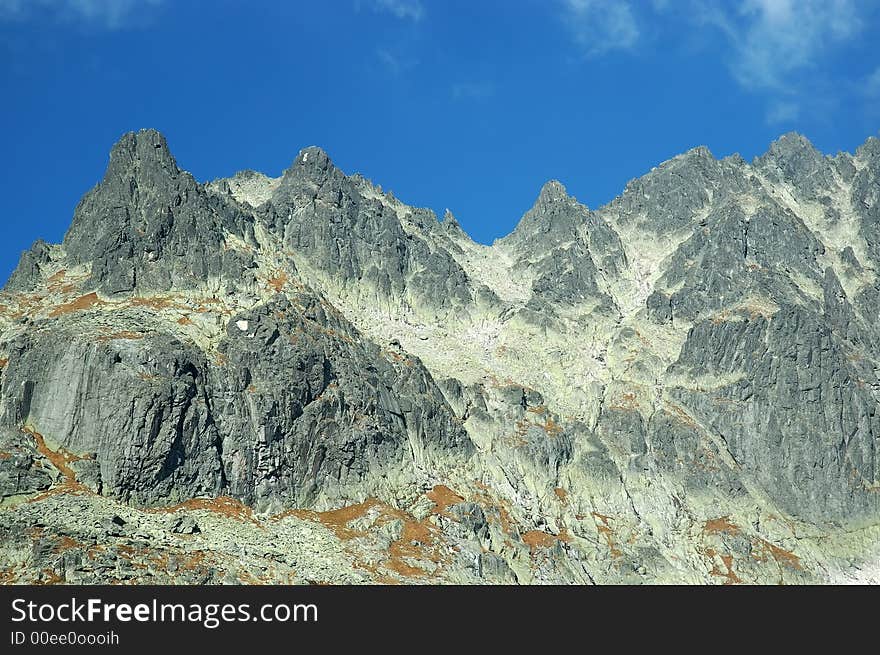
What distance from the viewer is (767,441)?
647 ft

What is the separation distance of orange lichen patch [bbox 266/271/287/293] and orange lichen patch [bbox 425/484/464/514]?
43945 millimetres

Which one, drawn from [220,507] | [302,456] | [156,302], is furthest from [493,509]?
[156,302]

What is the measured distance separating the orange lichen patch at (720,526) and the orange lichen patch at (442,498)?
1696 inches

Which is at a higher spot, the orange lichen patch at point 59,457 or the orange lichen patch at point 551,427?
the orange lichen patch at point 551,427

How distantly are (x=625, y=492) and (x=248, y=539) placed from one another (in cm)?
6963

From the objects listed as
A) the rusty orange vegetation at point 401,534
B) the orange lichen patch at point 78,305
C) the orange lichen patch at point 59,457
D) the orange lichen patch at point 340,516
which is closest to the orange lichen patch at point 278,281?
the orange lichen patch at point 78,305

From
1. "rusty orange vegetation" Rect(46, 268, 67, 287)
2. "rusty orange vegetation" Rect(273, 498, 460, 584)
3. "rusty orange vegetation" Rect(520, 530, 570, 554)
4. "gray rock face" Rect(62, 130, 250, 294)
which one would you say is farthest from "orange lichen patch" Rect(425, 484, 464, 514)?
"rusty orange vegetation" Rect(46, 268, 67, 287)

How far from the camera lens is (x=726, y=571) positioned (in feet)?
555

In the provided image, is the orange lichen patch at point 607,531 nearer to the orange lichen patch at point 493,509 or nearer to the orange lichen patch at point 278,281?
the orange lichen patch at point 493,509

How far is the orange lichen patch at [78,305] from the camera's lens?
16762cm

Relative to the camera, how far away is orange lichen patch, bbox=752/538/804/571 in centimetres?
17325

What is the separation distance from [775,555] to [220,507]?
8588cm

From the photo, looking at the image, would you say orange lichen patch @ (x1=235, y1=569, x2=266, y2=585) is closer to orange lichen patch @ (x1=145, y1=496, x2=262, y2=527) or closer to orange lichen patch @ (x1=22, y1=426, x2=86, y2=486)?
orange lichen patch @ (x1=145, y1=496, x2=262, y2=527)

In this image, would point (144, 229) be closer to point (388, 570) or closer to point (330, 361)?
point (330, 361)
